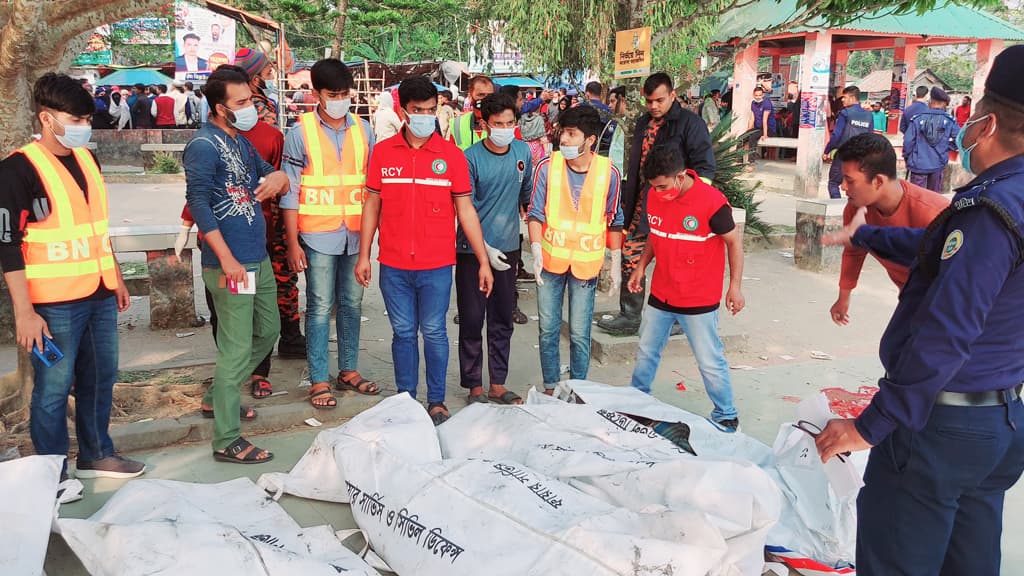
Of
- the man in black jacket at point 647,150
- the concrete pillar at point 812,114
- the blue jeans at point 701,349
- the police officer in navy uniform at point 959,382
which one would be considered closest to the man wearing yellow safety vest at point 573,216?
the blue jeans at point 701,349

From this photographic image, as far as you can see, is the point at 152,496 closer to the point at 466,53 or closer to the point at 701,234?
the point at 701,234

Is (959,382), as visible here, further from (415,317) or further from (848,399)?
(848,399)

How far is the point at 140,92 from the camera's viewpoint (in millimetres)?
A: 22125

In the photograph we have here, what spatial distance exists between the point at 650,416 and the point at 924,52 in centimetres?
5675

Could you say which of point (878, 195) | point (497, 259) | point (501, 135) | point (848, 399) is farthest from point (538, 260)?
point (848, 399)

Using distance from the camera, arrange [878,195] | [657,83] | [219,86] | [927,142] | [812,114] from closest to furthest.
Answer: [878,195]
[219,86]
[657,83]
[927,142]
[812,114]

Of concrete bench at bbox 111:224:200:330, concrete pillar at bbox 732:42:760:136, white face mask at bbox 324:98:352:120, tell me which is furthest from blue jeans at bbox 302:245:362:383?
concrete pillar at bbox 732:42:760:136

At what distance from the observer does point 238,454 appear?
4.05 meters

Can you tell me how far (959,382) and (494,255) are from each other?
9.82 feet

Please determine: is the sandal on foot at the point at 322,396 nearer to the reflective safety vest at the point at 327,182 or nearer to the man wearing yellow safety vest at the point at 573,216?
the reflective safety vest at the point at 327,182

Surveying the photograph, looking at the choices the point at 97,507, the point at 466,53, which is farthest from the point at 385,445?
the point at 466,53

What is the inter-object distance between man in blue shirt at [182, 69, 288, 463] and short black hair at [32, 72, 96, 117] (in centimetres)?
51

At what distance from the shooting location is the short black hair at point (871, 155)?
10.7 feet

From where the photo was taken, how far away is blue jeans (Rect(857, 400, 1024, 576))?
2195 millimetres
